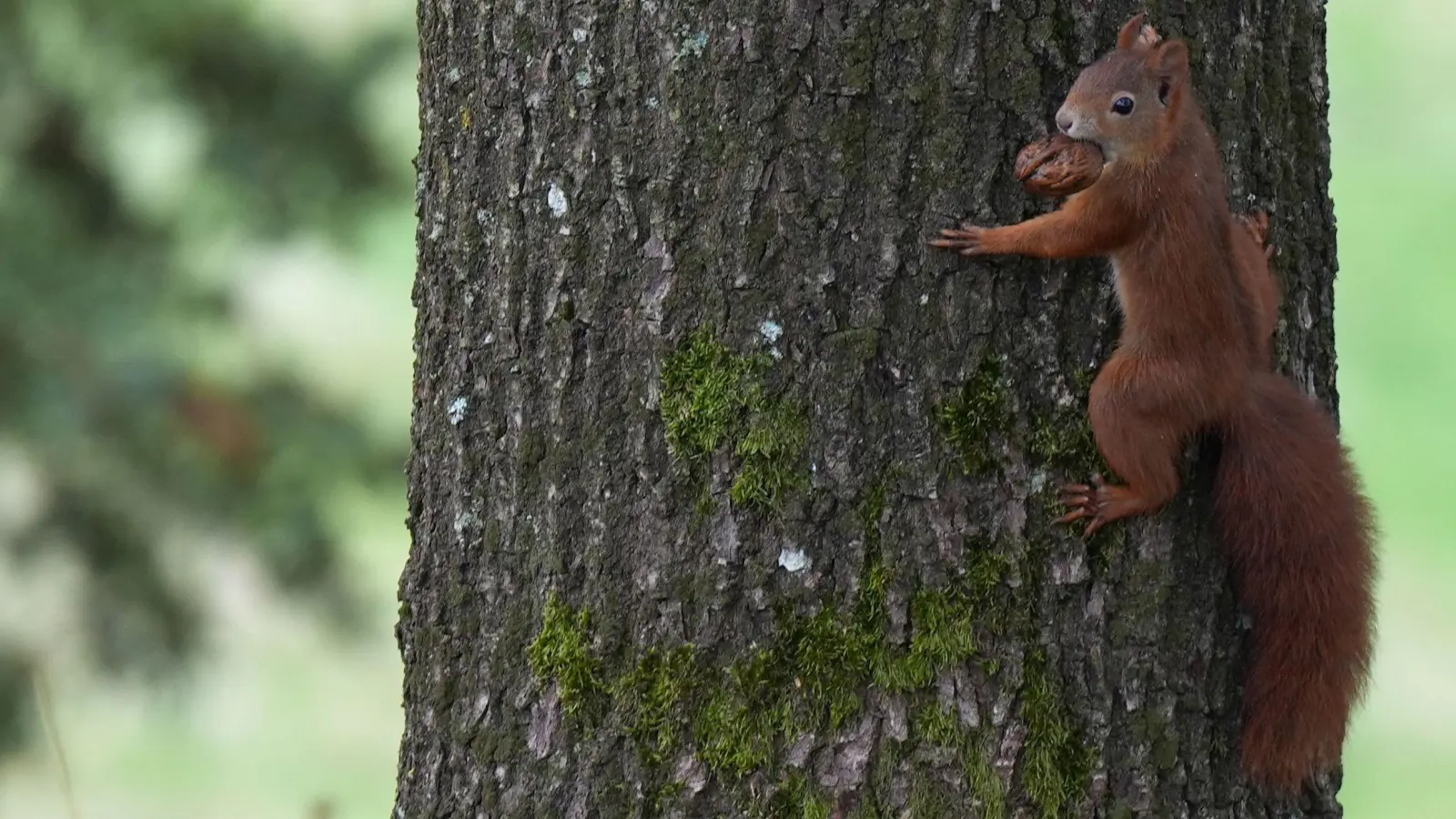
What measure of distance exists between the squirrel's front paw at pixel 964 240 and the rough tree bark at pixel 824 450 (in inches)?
0.7

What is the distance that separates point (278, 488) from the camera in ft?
13.0

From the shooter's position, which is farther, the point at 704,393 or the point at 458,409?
the point at 458,409

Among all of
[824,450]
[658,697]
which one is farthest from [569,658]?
[824,450]

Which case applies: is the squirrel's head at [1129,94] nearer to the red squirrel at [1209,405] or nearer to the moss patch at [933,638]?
the red squirrel at [1209,405]

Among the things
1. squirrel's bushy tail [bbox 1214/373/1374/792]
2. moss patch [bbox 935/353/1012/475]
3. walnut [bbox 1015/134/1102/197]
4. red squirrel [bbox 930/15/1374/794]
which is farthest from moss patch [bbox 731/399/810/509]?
squirrel's bushy tail [bbox 1214/373/1374/792]

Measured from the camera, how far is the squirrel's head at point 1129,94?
69.6 inches

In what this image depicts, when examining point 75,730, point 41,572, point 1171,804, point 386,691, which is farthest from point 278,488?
Answer: point 1171,804

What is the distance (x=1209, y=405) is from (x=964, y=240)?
366mm

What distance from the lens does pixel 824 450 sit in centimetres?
179

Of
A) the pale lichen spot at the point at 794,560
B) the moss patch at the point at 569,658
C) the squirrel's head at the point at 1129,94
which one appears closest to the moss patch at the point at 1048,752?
the pale lichen spot at the point at 794,560

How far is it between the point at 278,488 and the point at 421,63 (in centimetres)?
211

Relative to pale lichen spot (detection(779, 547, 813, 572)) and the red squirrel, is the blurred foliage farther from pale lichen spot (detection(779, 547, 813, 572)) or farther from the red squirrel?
the red squirrel

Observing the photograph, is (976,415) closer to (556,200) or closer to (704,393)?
(704,393)

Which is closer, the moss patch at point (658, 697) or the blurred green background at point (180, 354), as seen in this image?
the moss patch at point (658, 697)
